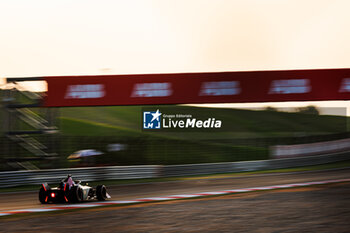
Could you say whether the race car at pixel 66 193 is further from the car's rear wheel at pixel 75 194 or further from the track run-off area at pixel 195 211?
the track run-off area at pixel 195 211

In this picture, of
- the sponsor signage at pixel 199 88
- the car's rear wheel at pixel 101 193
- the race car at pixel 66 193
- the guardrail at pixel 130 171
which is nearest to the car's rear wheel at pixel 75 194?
the race car at pixel 66 193

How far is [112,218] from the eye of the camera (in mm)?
9094

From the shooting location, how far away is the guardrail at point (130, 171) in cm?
1714

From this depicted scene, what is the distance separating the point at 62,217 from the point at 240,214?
10.4ft

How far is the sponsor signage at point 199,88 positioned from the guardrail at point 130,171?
2988 millimetres

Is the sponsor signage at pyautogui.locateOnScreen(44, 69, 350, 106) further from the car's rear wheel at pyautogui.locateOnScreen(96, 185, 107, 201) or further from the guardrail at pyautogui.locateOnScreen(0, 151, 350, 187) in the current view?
the car's rear wheel at pyautogui.locateOnScreen(96, 185, 107, 201)

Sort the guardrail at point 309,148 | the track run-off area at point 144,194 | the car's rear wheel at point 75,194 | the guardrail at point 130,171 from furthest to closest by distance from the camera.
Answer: the guardrail at point 309,148 < the guardrail at point 130,171 < the car's rear wheel at point 75,194 < the track run-off area at point 144,194

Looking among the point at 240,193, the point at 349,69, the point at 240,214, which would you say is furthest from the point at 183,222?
the point at 349,69

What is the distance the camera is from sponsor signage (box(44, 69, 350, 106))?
2244 centimetres

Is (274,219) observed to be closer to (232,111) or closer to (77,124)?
(77,124)

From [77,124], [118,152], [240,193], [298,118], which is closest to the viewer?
[240,193]

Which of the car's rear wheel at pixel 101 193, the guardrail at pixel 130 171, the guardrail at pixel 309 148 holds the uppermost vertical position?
the car's rear wheel at pixel 101 193

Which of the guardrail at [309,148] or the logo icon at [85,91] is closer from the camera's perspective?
the logo icon at [85,91]

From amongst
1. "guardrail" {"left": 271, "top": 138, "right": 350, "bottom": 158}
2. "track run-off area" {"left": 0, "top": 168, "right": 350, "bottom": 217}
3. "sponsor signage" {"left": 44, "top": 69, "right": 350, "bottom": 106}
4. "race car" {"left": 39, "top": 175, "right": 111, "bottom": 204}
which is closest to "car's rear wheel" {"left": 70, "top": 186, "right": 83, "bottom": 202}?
"race car" {"left": 39, "top": 175, "right": 111, "bottom": 204}
